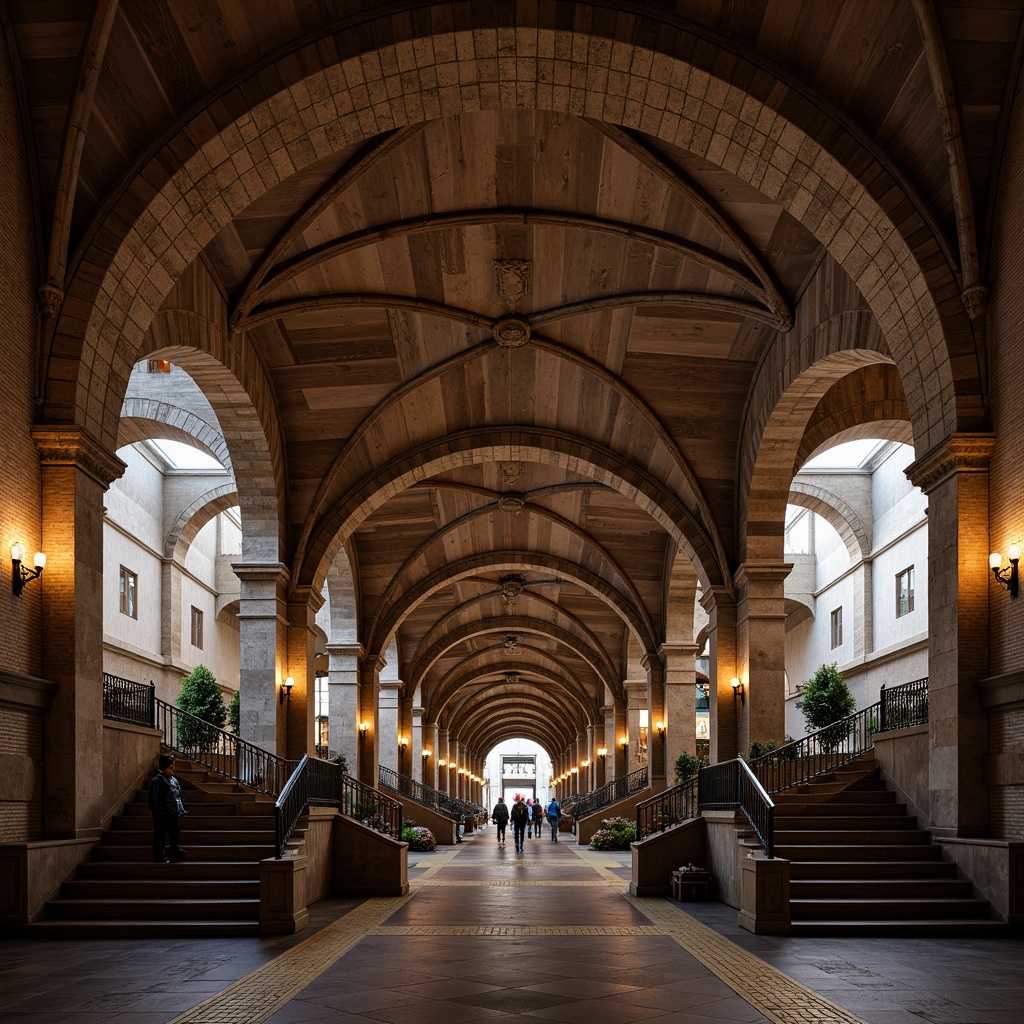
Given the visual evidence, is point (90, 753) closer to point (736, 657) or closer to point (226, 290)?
point (226, 290)

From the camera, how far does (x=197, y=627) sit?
114 feet

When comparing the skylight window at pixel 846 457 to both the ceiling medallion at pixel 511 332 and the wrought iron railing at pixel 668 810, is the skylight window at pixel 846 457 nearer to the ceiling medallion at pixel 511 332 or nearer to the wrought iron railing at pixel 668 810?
the wrought iron railing at pixel 668 810

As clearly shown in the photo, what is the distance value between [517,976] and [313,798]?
7056mm

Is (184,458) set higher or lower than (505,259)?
lower

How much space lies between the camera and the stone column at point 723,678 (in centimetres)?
2006

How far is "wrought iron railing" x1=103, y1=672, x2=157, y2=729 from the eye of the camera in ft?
51.7

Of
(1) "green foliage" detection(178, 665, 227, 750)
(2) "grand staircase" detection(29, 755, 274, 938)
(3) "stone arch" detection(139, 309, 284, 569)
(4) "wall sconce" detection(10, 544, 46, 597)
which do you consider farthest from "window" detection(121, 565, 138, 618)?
(4) "wall sconce" detection(10, 544, 46, 597)

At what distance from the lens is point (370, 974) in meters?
9.25

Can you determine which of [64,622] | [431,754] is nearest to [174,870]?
[64,622]

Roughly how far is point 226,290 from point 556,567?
16963 mm

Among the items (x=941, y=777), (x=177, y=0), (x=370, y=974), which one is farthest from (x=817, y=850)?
(x=177, y=0)

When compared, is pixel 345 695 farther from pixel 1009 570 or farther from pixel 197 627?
pixel 1009 570

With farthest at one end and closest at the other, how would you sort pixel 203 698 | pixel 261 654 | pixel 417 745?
1. pixel 417 745
2. pixel 203 698
3. pixel 261 654

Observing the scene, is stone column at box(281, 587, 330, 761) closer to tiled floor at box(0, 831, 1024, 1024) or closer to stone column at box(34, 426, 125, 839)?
tiled floor at box(0, 831, 1024, 1024)
